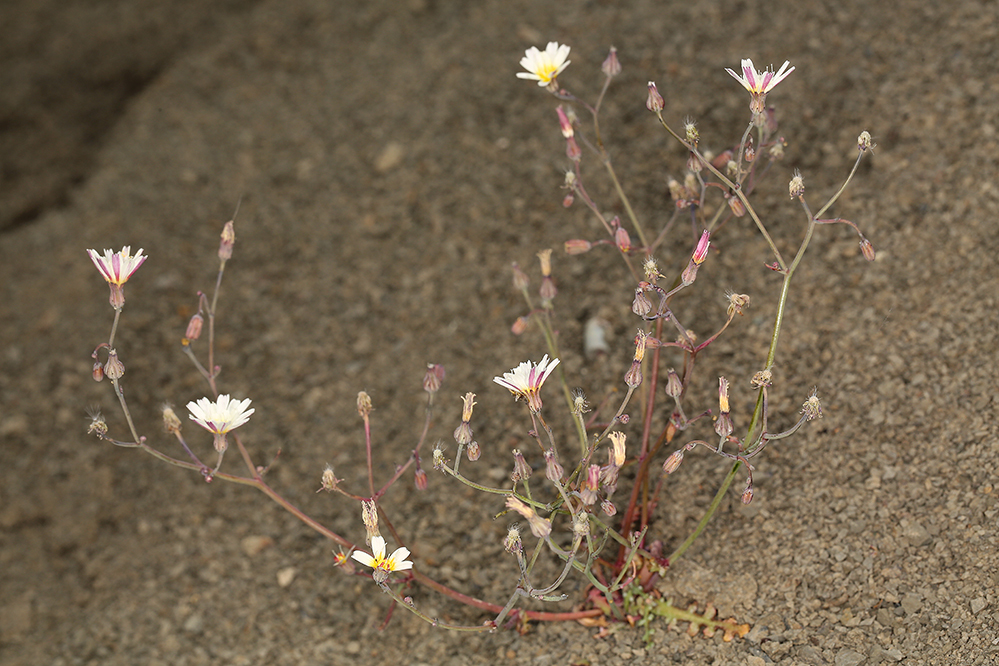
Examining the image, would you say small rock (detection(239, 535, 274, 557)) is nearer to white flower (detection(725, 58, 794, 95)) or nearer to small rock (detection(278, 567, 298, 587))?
small rock (detection(278, 567, 298, 587))

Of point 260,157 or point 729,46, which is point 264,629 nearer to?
point 260,157

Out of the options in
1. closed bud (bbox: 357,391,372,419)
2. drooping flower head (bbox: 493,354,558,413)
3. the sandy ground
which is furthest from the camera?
the sandy ground

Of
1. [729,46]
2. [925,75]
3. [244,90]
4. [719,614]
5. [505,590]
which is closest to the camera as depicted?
[719,614]

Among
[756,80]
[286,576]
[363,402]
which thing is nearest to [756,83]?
[756,80]

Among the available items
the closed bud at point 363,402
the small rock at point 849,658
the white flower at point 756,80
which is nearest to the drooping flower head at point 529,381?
the closed bud at point 363,402

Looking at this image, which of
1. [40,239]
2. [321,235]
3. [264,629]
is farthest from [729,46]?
[40,239]

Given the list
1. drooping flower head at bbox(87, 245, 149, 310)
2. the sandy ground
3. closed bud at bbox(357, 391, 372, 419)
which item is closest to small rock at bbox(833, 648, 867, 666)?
the sandy ground

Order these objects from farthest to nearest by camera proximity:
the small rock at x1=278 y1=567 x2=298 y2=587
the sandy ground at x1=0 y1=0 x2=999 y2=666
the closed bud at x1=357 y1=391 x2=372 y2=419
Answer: the small rock at x1=278 y1=567 x2=298 y2=587 → the sandy ground at x1=0 y1=0 x2=999 y2=666 → the closed bud at x1=357 y1=391 x2=372 y2=419

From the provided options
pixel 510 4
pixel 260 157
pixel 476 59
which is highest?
pixel 510 4
